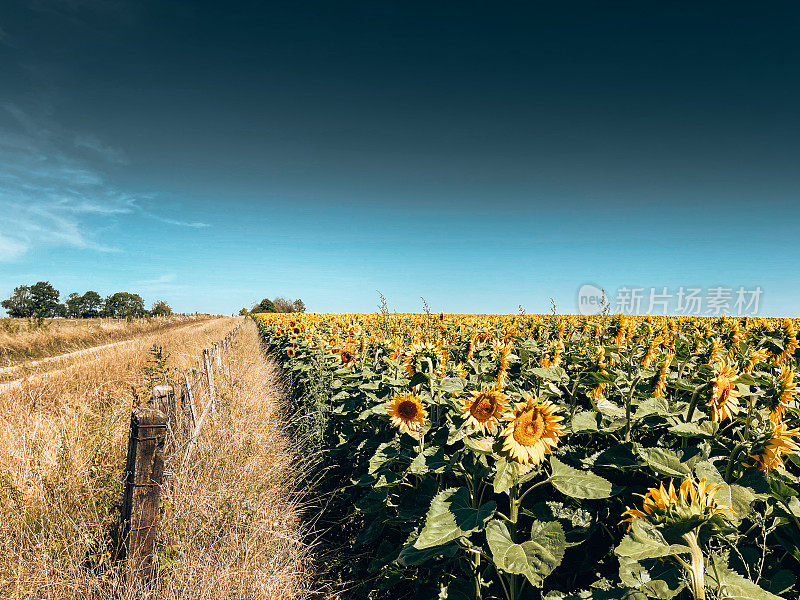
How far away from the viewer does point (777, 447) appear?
1604 mm

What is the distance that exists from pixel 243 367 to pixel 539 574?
910 centimetres

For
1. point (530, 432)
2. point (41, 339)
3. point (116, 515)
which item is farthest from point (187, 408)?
point (41, 339)

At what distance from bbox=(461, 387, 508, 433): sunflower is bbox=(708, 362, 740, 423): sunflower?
1.02 m

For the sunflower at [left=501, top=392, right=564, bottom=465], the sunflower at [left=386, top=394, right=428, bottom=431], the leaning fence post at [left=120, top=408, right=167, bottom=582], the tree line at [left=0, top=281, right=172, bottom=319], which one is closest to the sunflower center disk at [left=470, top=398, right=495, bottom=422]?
the sunflower at [left=501, top=392, right=564, bottom=465]

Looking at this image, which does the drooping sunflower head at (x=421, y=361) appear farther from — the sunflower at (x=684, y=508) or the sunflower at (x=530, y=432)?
the sunflower at (x=684, y=508)

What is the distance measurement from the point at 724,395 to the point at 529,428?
3.56 ft

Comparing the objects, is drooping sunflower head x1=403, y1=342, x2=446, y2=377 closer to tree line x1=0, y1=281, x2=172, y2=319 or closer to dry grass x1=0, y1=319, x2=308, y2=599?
dry grass x1=0, y1=319, x2=308, y2=599

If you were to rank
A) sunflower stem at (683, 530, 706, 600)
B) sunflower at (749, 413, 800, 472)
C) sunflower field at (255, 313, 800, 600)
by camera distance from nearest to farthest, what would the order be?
1. sunflower stem at (683, 530, 706, 600)
2. sunflower field at (255, 313, 800, 600)
3. sunflower at (749, 413, 800, 472)

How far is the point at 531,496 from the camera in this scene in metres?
2.53

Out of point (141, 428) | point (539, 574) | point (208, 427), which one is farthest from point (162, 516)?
point (539, 574)

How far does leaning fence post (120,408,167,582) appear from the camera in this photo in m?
2.63

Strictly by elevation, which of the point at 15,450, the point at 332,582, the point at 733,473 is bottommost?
the point at 332,582

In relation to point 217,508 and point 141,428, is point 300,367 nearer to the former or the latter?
point 217,508

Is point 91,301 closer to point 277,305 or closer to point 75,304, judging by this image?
point 75,304
